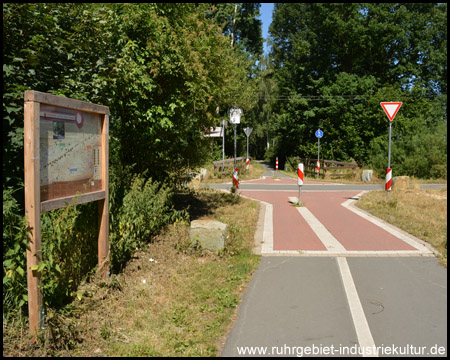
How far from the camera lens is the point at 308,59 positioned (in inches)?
1313

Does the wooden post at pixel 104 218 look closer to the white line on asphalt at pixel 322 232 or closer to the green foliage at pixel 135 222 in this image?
the green foliage at pixel 135 222

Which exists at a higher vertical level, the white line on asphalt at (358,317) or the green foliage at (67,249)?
the green foliage at (67,249)

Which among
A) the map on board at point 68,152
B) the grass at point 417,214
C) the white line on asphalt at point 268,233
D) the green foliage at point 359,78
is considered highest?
the green foliage at point 359,78

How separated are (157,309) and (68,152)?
1.99 meters

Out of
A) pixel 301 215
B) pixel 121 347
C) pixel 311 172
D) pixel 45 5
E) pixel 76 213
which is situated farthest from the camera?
pixel 311 172

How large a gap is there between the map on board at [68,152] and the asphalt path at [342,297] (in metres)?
2.26

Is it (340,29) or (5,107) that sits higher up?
(340,29)

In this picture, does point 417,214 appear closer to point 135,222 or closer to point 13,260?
point 135,222

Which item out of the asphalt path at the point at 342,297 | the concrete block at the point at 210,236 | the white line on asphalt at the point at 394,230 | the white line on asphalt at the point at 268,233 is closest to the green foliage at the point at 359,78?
the white line on asphalt at the point at 394,230

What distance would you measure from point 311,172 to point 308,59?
34.6 ft

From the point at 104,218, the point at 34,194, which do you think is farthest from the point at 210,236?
the point at 34,194

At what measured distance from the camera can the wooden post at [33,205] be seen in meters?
3.53

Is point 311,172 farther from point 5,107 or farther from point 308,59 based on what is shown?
point 5,107

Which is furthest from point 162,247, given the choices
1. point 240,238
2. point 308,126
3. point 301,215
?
point 308,126
